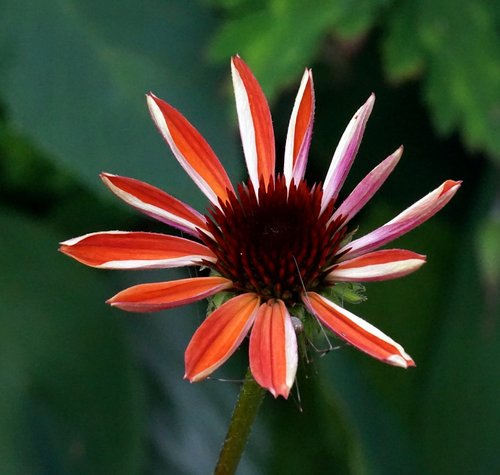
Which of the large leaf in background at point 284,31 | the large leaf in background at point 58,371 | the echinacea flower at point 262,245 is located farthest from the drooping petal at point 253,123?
the large leaf in background at point 58,371

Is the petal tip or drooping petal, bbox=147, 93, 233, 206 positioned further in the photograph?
drooping petal, bbox=147, 93, 233, 206

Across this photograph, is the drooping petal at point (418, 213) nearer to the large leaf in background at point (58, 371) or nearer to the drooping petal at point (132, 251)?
A: the drooping petal at point (132, 251)

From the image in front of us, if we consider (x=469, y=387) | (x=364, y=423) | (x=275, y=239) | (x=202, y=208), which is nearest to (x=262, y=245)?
(x=275, y=239)

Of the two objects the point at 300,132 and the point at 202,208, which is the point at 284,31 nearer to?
the point at 202,208

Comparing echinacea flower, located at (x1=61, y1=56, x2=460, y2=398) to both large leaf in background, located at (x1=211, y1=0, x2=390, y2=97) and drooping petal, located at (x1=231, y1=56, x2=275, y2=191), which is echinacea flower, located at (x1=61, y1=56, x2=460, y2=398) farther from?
large leaf in background, located at (x1=211, y1=0, x2=390, y2=97)

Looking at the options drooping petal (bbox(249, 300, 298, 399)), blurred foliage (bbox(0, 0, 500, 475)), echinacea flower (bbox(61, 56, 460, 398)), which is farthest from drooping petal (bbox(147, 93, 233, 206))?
blurred foliage (bbox(0, 0, 500, 475))

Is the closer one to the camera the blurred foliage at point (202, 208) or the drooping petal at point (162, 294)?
the drooping petal at point (162, 294)
